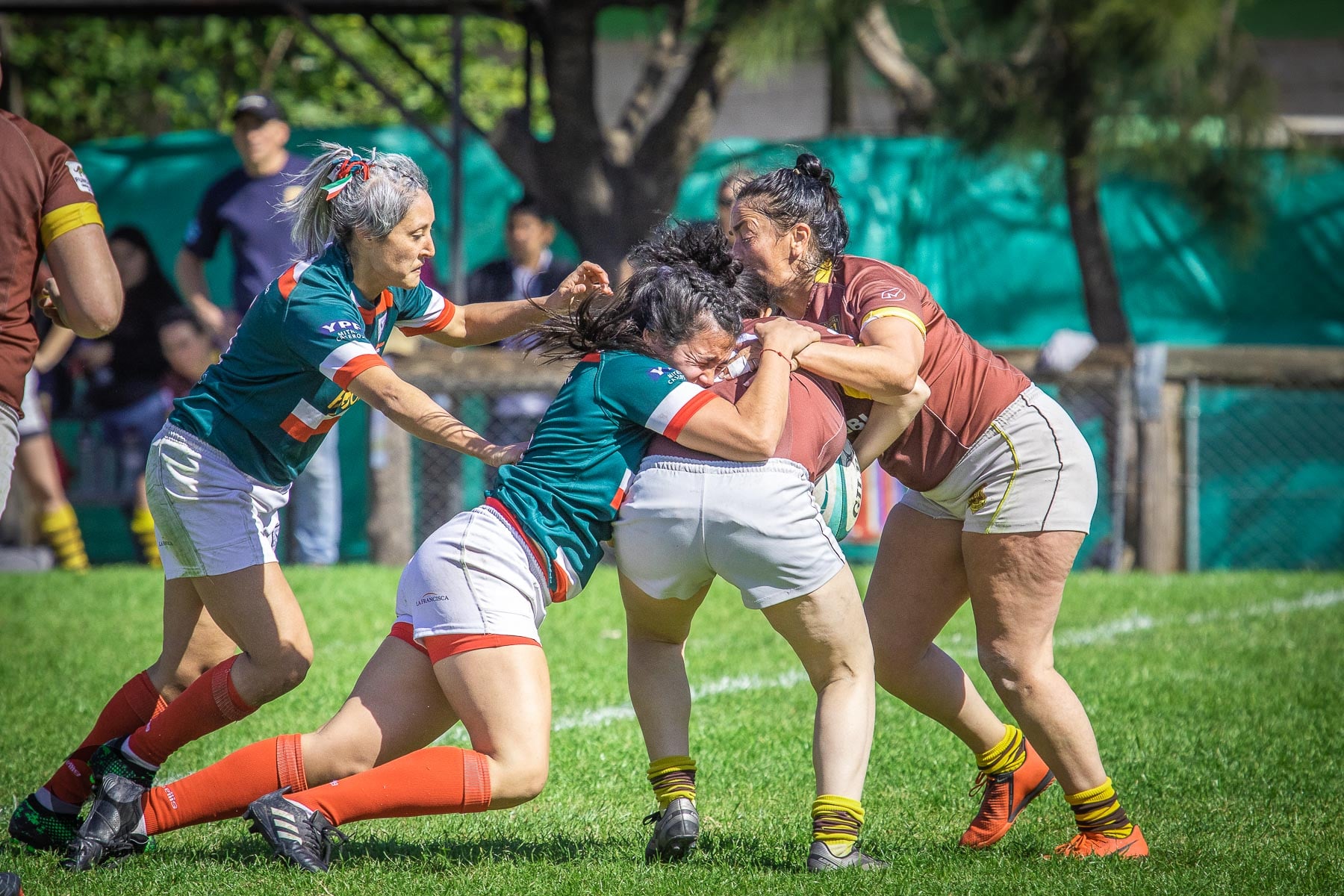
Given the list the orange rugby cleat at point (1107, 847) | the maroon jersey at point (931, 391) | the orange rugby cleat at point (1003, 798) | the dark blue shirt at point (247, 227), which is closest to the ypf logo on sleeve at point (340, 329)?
the maroon jersey at point (931, 391)

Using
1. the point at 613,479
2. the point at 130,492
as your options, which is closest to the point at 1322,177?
the point at 613,479

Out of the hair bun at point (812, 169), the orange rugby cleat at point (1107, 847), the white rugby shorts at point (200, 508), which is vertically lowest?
the orange rugby cleat at point (1107, 847)

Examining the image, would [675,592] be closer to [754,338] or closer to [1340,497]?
[754,338]

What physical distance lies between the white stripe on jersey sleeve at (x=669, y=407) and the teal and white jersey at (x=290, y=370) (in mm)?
740

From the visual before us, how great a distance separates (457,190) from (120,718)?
20.5ft

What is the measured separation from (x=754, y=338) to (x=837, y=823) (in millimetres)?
1244

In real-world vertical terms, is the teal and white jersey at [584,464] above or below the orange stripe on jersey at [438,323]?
below

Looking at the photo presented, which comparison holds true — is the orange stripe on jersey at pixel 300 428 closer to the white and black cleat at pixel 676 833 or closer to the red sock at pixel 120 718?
the red sock at pixel 120 718

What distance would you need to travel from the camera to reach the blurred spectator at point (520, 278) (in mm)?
8750

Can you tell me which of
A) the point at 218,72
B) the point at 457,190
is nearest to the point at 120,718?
the point at 457,190

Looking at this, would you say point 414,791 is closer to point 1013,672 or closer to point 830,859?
point 830,859

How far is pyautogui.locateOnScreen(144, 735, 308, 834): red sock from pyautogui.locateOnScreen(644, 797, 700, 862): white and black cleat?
937 millimetres

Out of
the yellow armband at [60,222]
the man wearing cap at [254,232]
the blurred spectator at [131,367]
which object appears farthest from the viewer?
the blurred spectator at [131,367]

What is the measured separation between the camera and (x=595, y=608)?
24.5 ft
